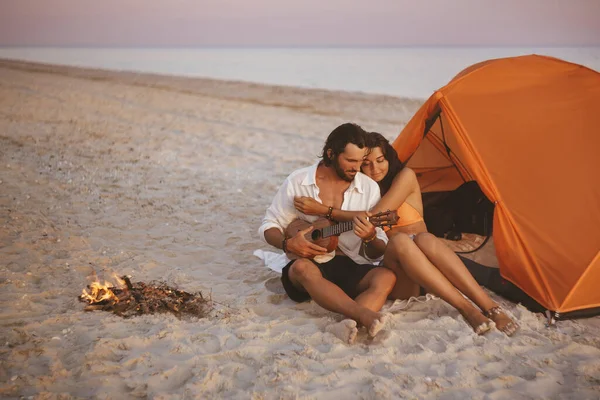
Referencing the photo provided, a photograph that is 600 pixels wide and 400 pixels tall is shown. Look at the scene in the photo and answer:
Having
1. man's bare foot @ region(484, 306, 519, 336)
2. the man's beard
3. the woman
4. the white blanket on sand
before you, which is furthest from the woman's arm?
man's bare foot @ region(484, 306, 519, 336)

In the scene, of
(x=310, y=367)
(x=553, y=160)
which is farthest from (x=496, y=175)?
(x=310, y=367)

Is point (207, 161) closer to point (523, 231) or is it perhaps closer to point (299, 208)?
point (299, 208)

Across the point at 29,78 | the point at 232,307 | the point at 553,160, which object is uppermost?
the point at 553,160

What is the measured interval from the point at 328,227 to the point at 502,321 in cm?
122

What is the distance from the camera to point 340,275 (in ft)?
11.7

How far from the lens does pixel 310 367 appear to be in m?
2.81

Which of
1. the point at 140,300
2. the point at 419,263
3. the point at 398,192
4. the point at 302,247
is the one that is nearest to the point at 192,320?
the point at 140,300

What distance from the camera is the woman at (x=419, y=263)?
3.24 metres

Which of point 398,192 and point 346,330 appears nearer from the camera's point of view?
point 346,330

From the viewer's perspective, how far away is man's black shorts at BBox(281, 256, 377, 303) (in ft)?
11.5

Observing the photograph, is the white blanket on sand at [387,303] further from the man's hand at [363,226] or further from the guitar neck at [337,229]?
the man's hand at [363,226]

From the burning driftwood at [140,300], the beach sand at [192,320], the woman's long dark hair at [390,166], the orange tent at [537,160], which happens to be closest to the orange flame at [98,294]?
the burning driftwood at [140,300]

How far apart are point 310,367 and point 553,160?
231cm

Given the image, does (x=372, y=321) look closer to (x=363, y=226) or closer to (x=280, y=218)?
(x=363, y=226)
